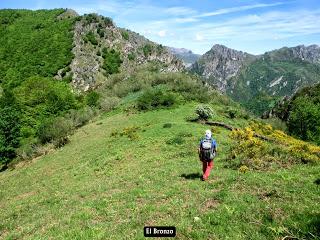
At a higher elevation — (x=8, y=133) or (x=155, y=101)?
(x=155, y=101)

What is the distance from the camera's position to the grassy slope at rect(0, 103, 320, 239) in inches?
537

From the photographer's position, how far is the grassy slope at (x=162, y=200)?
13.6 meters

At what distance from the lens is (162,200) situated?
697 inches

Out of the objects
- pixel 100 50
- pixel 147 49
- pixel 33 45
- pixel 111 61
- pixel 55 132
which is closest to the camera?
pixel 55 132

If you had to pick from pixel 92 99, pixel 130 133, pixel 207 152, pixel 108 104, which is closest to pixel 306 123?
pixel 108 104

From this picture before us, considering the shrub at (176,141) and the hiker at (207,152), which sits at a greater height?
the hiker at (207,152)

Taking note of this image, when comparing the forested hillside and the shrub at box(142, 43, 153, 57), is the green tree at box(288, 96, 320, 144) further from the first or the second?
the shrub at box(142, 43, 153, 57)

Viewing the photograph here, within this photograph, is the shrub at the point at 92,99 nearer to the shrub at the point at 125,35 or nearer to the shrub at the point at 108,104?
the shrub at the point at 108,104

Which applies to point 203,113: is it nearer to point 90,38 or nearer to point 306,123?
point 306,123

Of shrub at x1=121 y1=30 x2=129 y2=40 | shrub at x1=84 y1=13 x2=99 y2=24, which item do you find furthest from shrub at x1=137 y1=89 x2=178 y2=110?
shrub at x1=121 y1=30 x2=129 y2=40

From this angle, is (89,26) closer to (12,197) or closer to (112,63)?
(112,63)

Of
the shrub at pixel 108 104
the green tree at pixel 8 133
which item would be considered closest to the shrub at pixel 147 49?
the shrub at pixel 108 104

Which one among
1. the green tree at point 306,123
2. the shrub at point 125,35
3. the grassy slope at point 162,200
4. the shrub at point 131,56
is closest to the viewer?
the grassy slope at point 162,200

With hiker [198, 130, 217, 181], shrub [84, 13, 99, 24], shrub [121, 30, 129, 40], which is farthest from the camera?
shrub [121, 30, 129, 40]
